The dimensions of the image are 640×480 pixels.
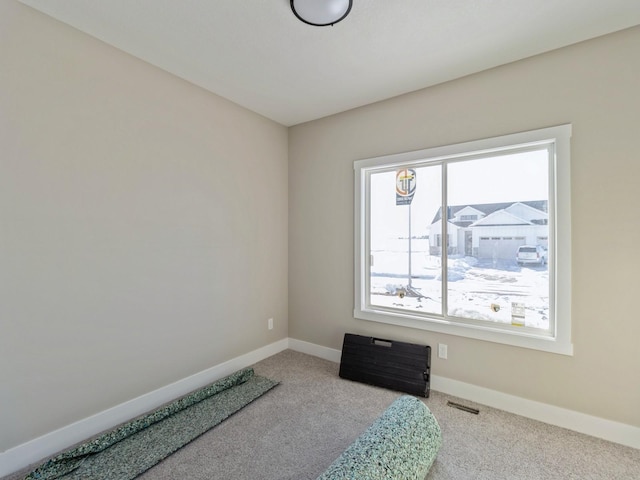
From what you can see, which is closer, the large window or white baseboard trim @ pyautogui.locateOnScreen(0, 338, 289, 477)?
white baseboard trim @ pyautogui.locateOnScreen(0, 338, 289, 477)

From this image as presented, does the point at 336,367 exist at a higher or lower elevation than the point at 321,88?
lower

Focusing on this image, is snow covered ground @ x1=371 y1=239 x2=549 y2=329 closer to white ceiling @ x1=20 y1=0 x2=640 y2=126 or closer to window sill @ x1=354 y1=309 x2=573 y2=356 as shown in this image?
window sill @ x1=354 y1=309 x2=573 y2=356

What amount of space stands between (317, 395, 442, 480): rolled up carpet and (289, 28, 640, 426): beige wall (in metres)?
0.99

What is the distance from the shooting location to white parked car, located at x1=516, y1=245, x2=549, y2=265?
2281 millimetres

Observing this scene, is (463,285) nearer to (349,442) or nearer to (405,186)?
(405,186)

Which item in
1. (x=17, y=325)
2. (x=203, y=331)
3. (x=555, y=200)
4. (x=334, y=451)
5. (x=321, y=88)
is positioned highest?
(x=321, y=88)

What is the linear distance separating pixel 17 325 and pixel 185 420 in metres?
1.20

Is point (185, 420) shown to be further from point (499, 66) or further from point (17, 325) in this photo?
point (499, 66)

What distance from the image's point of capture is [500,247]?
97.0 inches

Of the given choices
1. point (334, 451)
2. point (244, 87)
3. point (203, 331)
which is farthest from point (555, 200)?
point (203, 331)

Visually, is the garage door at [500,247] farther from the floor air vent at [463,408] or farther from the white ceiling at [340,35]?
the white ceiling at [340,35]

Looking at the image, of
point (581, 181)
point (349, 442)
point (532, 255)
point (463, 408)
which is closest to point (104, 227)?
point (349, 442)

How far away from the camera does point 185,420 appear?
2.13 meters

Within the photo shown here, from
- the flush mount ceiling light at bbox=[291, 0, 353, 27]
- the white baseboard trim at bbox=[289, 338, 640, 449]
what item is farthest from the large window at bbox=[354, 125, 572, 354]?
the flush mount ceiling light at bbox=[291, 0, 353, 27]
